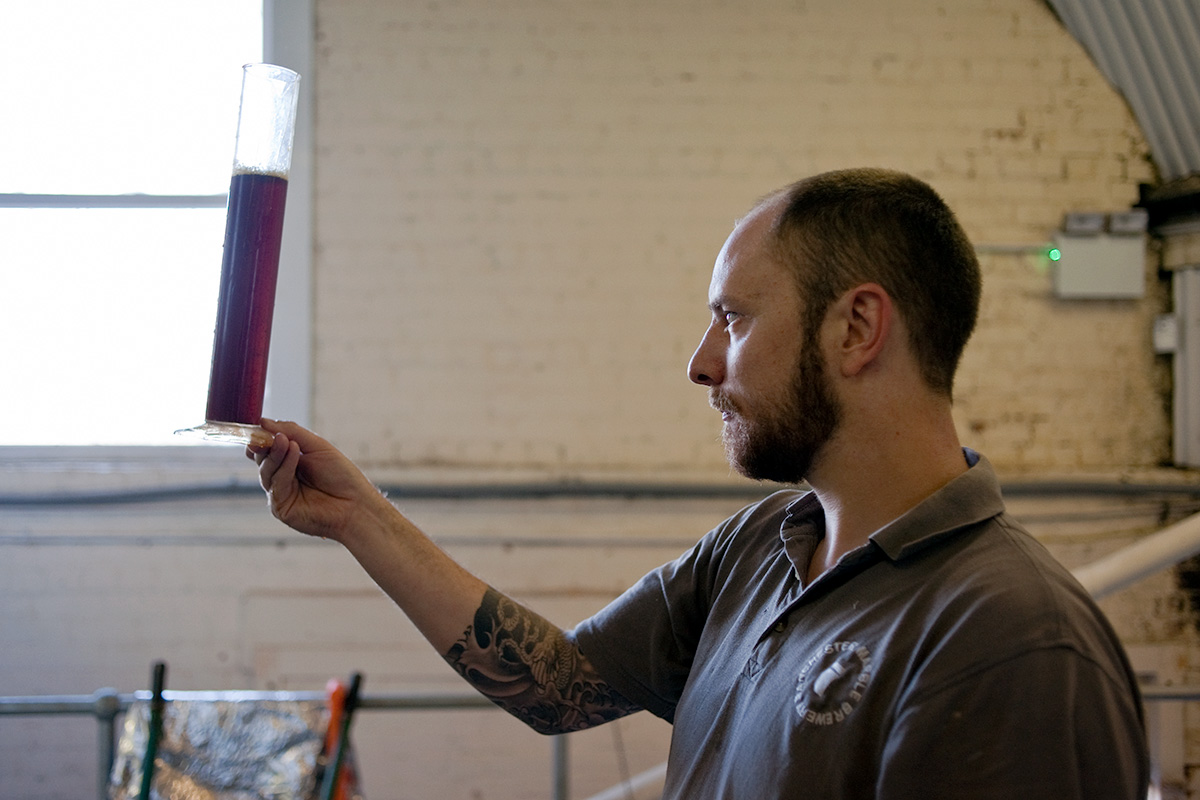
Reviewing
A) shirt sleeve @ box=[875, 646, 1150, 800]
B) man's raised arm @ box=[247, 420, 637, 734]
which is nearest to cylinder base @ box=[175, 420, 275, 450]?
man's raised arm @ box=[247, 420, 637, 734]

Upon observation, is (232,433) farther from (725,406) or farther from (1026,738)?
(1026,738)

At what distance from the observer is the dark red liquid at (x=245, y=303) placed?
1023 mm

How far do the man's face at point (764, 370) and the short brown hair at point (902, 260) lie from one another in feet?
0.09

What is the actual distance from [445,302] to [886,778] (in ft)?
8.51

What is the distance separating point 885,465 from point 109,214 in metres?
3.07

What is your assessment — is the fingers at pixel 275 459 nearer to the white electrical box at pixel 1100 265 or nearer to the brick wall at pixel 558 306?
the brick wall at pixel 558 306

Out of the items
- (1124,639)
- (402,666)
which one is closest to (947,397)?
(402,666)

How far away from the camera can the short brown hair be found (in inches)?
38.7

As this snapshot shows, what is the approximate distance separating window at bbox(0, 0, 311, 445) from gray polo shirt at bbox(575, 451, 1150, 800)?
2681 millimetres

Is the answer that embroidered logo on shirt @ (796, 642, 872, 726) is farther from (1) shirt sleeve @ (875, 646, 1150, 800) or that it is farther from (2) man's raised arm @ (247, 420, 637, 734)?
(2) man's raised arm @ (247, 420, 637, 734)

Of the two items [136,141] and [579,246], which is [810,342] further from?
[136,141]

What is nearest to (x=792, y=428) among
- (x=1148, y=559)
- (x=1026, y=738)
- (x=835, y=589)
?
(x=835, y=589)

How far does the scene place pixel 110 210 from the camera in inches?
125

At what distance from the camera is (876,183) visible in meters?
1.02
